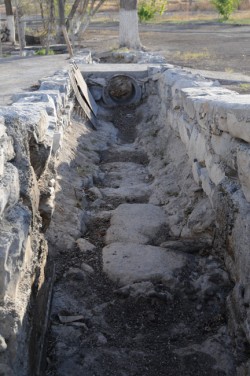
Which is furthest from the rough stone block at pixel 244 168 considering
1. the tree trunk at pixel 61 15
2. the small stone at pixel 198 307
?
the tree trunk at pixel 61 15

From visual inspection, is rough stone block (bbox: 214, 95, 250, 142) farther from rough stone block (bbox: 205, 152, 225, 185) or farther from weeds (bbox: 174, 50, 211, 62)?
weeds (bbox: 174, 50, 211, 62)

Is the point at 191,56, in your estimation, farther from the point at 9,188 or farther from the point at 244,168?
the point at 9,188

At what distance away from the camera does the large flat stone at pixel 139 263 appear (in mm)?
4141

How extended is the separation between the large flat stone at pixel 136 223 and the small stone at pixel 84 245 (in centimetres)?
17

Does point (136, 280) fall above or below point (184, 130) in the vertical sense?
below

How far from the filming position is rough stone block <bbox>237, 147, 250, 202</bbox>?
11.7ft

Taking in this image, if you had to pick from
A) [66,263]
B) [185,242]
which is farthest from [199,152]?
[66,263]

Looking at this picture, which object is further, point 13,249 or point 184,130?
point 184,130

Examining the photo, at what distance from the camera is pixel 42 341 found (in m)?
3.21

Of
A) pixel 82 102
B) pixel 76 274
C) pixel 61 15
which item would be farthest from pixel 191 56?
pixel 76 274

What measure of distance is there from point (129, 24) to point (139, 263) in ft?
42.3

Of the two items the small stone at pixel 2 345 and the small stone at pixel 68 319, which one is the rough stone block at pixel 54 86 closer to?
the small stone at pixel 68 319

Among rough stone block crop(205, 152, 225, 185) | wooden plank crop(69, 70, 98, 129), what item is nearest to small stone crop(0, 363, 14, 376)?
rough stone block crop(205, 152, 225, 185)

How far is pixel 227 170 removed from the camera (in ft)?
13.9
